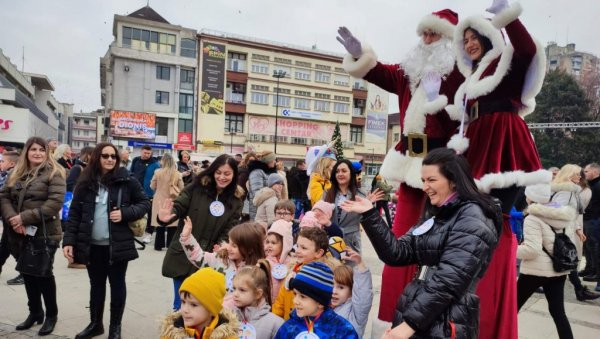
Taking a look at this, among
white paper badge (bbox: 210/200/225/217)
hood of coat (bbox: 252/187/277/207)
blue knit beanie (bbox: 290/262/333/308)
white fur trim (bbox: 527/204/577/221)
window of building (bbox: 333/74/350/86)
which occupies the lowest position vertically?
blue knit beanie (bbox: 290/262/333/308)

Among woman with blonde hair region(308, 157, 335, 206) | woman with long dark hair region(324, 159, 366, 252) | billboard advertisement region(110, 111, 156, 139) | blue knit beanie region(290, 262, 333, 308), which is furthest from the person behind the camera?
billboard advertisement region(110, 111, 156, 139)

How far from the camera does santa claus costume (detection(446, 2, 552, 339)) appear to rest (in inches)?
105

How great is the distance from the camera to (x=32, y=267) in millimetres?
4195

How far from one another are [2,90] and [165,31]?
1670 centimetres

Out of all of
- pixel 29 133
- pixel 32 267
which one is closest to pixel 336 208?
pixel 32 267

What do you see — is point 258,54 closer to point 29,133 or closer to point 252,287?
point 29,133

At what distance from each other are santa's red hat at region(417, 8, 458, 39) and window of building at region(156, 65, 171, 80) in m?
39.8

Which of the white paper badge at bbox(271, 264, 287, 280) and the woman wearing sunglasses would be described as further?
the woman wearing sunglasses

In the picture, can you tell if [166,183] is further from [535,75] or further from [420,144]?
[535,75]

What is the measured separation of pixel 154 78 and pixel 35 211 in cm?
3797

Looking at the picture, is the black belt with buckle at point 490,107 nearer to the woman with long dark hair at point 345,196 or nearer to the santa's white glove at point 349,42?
the santa's white glove at point 349,42

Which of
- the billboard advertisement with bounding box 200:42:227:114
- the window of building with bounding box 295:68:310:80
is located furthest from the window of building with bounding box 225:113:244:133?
the window of building with bounding box 295:68:310:80

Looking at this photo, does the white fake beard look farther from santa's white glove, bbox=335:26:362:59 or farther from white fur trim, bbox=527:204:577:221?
white fur trim, bbox=527:204:577:221

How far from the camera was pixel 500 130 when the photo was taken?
2781 millimetres
